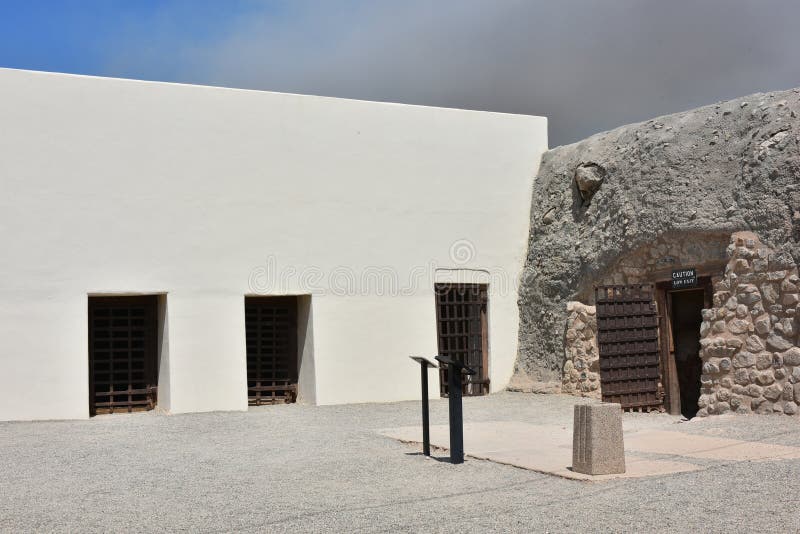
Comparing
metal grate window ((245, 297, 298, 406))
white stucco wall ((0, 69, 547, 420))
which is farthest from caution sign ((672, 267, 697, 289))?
metal grate window ((245, 297, 298, 406))

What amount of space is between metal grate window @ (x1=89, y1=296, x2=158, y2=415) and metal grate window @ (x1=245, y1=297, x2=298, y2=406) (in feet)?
4.68

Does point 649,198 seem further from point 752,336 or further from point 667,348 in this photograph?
point 752,336

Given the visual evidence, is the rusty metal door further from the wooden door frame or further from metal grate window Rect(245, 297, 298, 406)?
metal grate window Rect(245, 297, 298, 406)

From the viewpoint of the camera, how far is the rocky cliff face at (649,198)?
10258 millimetres

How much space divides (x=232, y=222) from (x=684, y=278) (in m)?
6.16

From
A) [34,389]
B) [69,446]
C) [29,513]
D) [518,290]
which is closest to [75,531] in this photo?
[29,513]

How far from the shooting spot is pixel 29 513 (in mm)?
5645

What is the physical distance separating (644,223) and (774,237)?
2124 mm

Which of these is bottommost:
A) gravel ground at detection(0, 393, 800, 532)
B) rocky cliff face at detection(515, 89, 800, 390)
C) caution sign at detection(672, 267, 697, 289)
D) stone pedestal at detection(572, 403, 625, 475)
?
gravel ground at detection(0, 393, 800, 532)

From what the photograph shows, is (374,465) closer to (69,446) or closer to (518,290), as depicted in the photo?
(69,446)

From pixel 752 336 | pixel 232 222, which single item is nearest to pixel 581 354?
pixel 752 336

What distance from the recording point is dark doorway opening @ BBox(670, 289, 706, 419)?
40.0 feet

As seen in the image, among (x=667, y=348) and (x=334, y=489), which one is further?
(x=667, y=348)

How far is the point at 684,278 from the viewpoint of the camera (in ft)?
37.2
